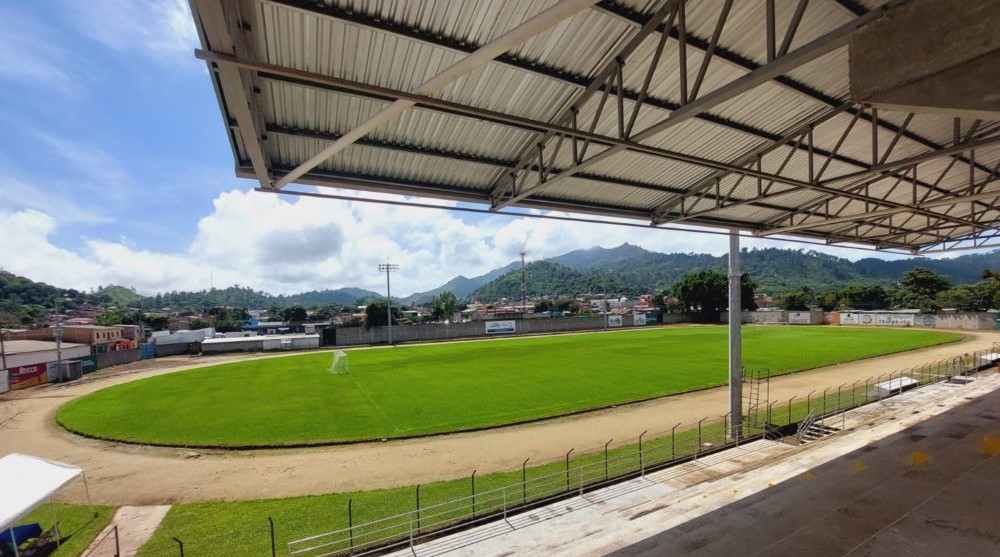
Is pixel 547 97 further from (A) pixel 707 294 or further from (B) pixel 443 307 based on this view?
(B) pixel 443 307

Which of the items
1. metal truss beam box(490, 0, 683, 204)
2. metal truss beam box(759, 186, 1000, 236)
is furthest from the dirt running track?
metal truss beam box(490, 0, 683, 204)

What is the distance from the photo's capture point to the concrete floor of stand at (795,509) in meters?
8.60

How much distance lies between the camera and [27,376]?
37.1 m

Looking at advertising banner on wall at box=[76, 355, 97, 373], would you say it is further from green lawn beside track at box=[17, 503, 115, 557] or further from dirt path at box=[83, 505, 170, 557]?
dirt path at box=[83, 505, 170, 557]

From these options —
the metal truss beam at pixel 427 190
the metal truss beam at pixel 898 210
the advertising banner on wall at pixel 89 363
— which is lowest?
the advertising banner on wall at pixel 89 363

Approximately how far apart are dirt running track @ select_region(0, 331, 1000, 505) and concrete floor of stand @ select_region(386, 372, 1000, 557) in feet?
14.8

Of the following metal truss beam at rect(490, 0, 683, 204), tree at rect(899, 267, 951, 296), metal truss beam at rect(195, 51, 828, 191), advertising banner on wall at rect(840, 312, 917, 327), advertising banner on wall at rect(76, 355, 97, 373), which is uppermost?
metal truss beam at rect(490, 0, 683, 204)

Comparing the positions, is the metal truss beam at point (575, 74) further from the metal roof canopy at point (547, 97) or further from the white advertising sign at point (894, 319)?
the white advertising sign at point (894, 319)

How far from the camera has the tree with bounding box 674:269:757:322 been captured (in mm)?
90938

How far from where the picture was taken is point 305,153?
1014cm

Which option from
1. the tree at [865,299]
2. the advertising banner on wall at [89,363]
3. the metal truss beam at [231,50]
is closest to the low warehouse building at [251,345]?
the advertising banner on wall at [89,363]

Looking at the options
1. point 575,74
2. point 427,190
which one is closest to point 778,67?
point 575,74

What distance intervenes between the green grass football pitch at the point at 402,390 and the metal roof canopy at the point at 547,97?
12.8m

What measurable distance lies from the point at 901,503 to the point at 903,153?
10604 millimetres
